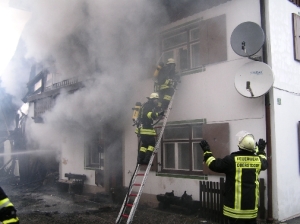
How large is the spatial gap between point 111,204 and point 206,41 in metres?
4.76

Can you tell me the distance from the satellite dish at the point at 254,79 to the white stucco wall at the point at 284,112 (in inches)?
16.3

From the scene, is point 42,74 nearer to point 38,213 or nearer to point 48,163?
point 48,163

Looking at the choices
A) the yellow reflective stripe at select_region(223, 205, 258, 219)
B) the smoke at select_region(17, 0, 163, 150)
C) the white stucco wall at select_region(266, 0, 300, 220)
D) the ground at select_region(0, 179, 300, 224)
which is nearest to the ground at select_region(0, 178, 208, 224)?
the ground at select_region(0, 179, 300, 224)

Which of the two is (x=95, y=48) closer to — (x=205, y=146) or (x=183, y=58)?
(x=183, y=58)

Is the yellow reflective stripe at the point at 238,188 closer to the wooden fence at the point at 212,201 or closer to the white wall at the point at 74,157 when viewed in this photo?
the wooden fence at the point at 212,201

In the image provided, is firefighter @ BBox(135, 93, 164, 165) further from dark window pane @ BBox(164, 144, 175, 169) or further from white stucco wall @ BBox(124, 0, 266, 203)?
dark window pane @ BBox(164, 144, 175, 169)

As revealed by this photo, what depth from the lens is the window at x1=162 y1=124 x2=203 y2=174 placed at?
24.4ft

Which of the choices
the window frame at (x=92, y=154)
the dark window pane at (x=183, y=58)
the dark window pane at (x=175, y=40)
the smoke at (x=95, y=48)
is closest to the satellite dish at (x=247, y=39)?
the dark window pane at (x=183, y=58)

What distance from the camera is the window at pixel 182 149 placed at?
7.43 metres

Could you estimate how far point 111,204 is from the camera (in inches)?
339

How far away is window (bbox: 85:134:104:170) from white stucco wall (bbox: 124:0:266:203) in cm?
233

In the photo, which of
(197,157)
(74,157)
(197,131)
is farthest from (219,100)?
(74,157)

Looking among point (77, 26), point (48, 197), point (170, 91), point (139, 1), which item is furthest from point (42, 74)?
point (170, 91)

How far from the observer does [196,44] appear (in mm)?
7777
